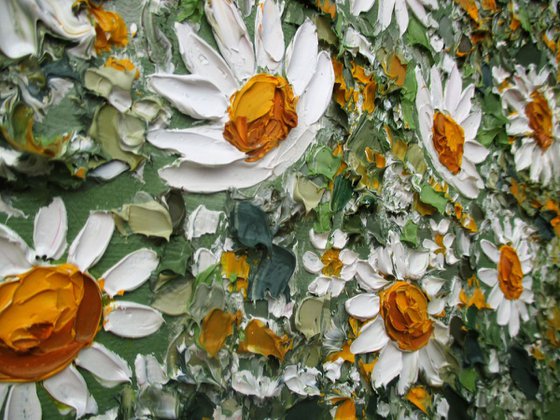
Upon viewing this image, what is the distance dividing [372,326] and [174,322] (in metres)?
0.26

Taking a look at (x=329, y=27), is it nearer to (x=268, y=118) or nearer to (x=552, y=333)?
A: (x=268, y=118)

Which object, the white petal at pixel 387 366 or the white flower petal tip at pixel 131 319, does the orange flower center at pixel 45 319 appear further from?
the white petal at pixel 387 366

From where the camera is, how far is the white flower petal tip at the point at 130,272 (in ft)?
1.53

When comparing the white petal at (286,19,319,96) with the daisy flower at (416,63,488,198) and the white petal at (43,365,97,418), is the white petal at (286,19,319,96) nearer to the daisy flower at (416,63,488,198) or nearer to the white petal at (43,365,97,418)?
the daisy flower at (416,63,488,198)

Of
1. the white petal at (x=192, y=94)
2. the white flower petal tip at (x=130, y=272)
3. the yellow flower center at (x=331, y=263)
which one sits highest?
the white petal at (x=192, y=94)

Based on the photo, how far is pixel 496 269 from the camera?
878 mm

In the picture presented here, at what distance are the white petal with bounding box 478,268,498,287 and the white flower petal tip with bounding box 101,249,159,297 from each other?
21.4 inches

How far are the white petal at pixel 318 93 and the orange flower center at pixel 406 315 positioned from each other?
0.77 ft

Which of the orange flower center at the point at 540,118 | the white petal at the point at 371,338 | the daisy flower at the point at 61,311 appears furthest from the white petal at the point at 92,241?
the orange flower center at the point at 540,118

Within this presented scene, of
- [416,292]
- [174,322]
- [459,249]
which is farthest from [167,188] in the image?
[459,249]

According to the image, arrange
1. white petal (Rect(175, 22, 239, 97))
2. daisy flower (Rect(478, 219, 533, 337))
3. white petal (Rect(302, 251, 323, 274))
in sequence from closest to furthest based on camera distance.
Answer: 1. white petal (Rect(175, 22, 239, 97))
2. white petal (Rect(302, 251, 323, 274))
3. daisy flower (Rect(478, 219, 533, 337))

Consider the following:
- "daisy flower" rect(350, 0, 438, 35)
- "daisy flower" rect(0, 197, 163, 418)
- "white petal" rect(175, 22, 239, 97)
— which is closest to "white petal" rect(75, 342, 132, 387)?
"daisy flower" rect(0, 197, 163, 418)

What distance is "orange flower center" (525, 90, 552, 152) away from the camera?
0.96 meters

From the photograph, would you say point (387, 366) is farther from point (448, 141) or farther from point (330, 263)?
point (448, 141)
